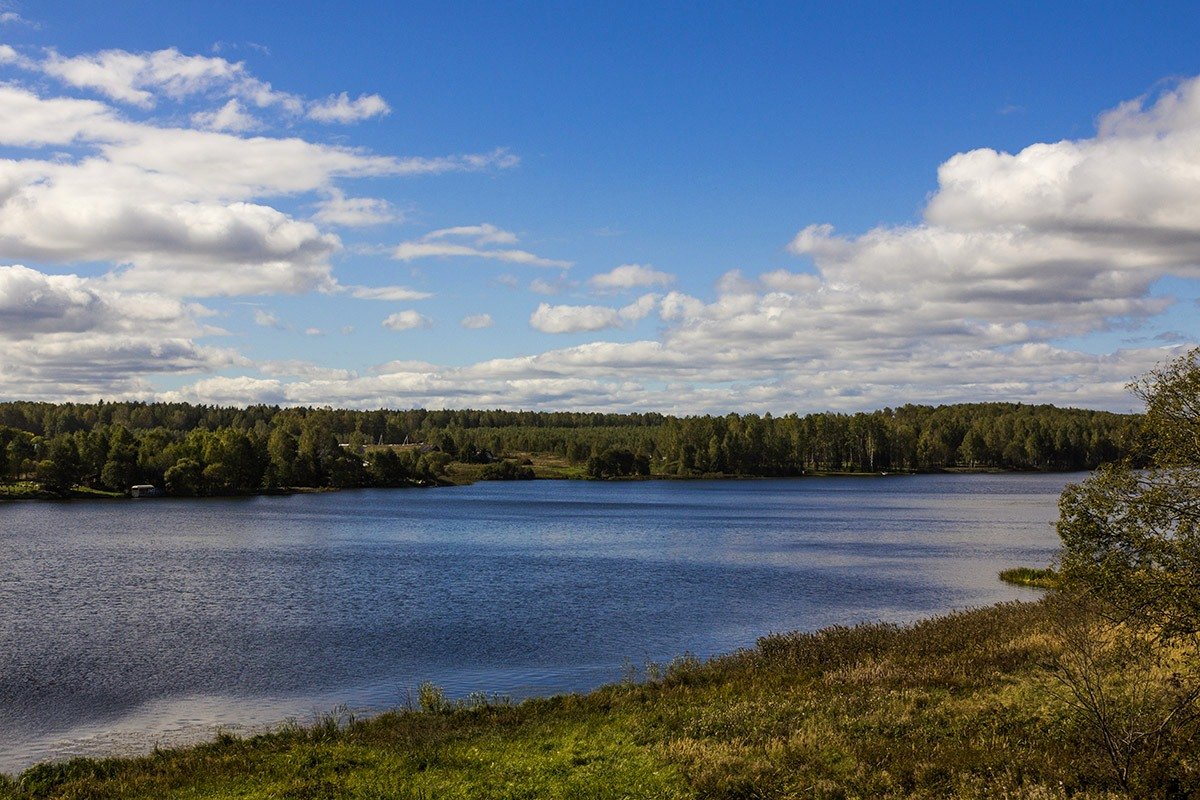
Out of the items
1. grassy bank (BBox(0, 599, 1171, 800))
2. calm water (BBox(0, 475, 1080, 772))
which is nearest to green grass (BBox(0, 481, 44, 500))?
calm water (BBox(0, 475, 1080, 772))

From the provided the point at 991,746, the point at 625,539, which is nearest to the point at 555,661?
the point at 991,746

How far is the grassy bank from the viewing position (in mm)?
18500

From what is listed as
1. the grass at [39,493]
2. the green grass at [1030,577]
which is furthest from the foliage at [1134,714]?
the grass at [39,493]

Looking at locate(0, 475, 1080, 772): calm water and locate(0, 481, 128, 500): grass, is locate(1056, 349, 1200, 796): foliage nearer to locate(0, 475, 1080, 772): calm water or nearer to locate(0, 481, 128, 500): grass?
locate(0, 475, 1080, 772): calm water

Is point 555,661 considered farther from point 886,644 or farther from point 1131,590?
point 1131,590

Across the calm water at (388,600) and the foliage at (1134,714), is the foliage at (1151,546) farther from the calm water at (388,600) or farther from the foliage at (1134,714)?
the calm water at (388,600)

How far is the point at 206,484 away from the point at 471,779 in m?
166

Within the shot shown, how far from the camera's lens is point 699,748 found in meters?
20.7

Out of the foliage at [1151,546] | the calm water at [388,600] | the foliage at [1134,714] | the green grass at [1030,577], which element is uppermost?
the foliage at [1151,546]

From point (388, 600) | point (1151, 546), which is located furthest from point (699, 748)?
point (388, 600)

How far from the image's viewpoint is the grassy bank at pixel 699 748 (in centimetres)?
1850

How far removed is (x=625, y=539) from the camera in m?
94.1

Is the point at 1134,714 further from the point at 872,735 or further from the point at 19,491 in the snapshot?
the point at 19,491

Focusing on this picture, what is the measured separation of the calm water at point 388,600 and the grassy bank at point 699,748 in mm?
5194
